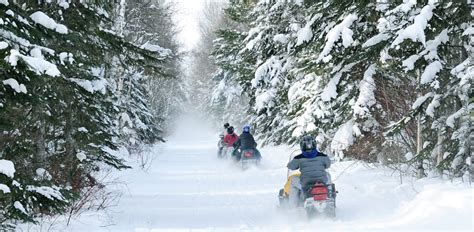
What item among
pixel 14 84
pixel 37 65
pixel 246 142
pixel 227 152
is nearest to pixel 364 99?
pixel 246 142

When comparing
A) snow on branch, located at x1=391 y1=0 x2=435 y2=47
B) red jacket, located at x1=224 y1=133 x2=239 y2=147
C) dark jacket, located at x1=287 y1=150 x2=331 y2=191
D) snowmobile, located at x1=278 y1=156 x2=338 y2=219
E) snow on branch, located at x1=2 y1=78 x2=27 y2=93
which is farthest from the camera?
red jacket, located at x1=224 y1=133 x2=239 y2=147

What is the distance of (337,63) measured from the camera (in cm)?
1203

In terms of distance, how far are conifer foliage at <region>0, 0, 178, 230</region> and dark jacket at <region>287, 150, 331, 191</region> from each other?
323cm

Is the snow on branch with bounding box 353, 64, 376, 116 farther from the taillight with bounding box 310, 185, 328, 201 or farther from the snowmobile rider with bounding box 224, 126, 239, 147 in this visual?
the snowmobile rider with bounding box 224, 126, 239, 147

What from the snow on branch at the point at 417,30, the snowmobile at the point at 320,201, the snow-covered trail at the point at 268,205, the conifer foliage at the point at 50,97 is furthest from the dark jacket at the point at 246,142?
the snow on branch at the point at 417,30

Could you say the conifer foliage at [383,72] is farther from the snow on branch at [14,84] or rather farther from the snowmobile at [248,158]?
the snow on branch at [14,84]

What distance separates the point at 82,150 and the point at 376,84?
7.58 metres

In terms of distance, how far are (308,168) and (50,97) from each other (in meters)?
4.58

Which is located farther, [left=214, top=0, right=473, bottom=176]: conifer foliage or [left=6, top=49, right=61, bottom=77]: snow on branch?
[left=214, top=0, right=473, bottom=176]: conifer foliage

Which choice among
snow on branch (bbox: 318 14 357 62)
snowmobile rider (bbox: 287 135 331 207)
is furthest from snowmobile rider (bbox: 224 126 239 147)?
snowmobile rider (bbox: 287 135 331 207)

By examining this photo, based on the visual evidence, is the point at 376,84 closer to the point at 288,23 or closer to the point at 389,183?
the point at 389,183

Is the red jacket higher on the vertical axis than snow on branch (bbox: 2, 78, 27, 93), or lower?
higher

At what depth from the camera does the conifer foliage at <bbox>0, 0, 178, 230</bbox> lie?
5684 millimetres

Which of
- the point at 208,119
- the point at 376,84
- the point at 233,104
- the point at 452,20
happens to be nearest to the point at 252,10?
the point at 376,84
